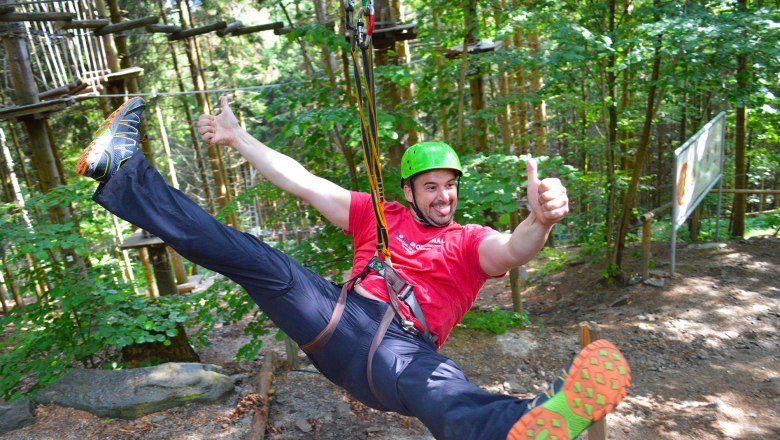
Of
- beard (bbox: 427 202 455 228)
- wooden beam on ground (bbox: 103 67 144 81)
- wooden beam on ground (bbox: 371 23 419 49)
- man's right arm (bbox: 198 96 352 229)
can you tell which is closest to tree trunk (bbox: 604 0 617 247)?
wooden beam on ground (bbox: 371 23 419 49)

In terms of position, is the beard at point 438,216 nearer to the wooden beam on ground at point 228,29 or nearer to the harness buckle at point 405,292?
the harness buckle at point 405,292

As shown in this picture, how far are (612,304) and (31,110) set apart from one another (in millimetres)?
7569

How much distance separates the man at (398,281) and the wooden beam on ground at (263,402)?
1516mm

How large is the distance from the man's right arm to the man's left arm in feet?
3.07

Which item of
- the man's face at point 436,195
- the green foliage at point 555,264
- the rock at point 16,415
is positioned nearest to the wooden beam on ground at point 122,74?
the rock at point 16,415

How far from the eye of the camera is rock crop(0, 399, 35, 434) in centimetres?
382

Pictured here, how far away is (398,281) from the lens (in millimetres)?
2500

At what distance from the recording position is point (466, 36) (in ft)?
18.5

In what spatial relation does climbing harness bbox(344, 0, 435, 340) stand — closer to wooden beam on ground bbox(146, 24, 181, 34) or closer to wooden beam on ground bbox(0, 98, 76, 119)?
wooden beam on ground bbox(0, 98, 76, 119)

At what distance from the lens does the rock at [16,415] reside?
3.82 metres

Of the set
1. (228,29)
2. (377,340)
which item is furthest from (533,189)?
(228,29)

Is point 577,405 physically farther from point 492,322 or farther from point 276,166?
point 492,322

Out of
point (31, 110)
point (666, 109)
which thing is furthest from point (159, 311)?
point (666, 109)

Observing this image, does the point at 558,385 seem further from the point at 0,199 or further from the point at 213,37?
the point at 213,37
